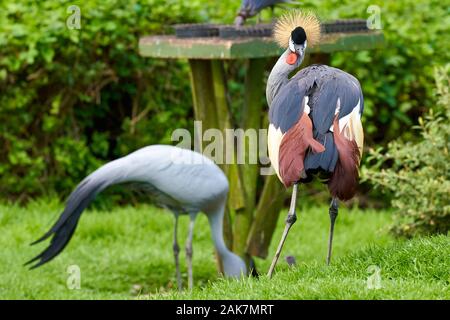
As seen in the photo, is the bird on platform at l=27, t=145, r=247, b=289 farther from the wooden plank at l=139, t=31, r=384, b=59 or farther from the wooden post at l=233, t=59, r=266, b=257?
the wooden plank at l=139, t=31, r=384, b=59

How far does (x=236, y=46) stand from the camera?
6965 millimetres

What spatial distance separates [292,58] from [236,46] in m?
1.19

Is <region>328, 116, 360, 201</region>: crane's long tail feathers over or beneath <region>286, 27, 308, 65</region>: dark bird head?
beneath

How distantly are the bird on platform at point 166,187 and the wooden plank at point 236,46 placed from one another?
0.72m

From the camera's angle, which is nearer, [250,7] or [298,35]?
[298,35]

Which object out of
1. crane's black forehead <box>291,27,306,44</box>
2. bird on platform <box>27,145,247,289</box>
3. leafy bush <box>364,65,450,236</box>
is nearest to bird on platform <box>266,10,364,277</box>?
crane's black forehead <box>291,27,306,44</box>

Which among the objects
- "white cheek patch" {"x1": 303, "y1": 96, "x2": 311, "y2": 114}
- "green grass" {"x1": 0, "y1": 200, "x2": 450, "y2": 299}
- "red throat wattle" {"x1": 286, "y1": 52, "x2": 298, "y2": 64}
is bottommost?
"green grass" {"x1": 0, "y1": 200, "x2": 450, "y2": 299}

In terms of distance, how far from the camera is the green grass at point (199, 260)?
17.5 feet

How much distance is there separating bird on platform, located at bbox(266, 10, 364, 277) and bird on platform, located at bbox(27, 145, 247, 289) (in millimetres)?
1680

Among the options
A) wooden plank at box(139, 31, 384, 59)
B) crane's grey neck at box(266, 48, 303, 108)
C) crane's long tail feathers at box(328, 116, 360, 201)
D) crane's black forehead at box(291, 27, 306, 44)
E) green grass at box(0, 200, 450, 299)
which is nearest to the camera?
green grass at box(0, 200, 450, 299)

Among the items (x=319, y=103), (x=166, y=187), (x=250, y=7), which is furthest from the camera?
(x=250, y=7)

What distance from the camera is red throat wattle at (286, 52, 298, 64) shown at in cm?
582

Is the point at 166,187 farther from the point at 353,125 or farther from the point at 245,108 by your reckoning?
the point at 353,125

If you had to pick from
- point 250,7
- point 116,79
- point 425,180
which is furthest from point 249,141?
point 116,79
